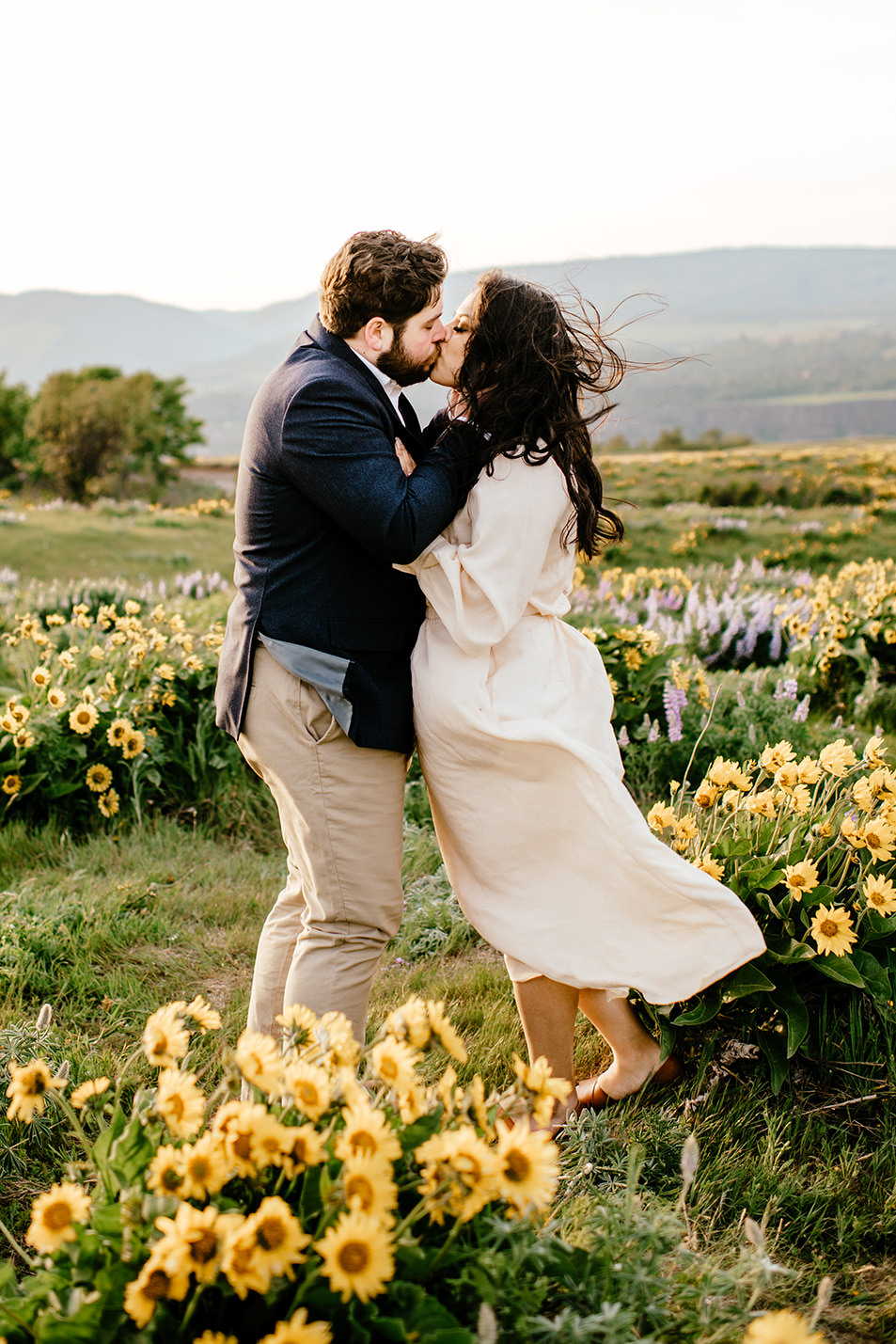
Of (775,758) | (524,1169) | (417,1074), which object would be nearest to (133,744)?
(417,1074)

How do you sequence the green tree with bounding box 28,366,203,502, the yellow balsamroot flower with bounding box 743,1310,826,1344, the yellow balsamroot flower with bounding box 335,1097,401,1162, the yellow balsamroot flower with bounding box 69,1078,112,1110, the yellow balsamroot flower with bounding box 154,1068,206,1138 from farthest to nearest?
1. the green tree with bounding box 28,366,203,502
2. the yellow balsamroot flower with bounding box 69,1078,112,1110
3. the yellow balsamroot flower with bounding box 154,1068,206,1138
4. the yellow balsamroot flower with bounding box 335,1097,401,1162
5. the yellow balsamroot flower with bounding box 743,1310,826,1344

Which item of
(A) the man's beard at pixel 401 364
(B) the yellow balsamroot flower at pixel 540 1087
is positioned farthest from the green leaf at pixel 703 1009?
(A) the man's beard at pixel 401 364

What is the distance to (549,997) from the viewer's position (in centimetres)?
253

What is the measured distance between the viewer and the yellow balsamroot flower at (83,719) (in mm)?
4219

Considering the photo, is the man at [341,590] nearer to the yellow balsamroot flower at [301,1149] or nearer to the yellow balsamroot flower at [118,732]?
the yellow balsamroot flower at [301,1149]

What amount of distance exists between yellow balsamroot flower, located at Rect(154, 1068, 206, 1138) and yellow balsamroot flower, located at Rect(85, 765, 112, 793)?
10.1ft

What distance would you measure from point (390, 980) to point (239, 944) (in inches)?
24.3

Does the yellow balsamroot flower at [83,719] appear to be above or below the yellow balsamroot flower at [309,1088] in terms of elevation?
below

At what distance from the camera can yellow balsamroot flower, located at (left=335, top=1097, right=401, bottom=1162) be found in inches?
49.7

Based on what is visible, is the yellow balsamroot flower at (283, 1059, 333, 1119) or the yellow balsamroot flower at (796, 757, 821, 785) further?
the yellow balsamroot flower at (796, 757, 821, 785)

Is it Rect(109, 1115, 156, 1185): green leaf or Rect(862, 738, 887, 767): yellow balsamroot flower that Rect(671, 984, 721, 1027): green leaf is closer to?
Rect(862, 738, 887, 767): yellow balsamroot flower

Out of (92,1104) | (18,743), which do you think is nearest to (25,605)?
(18,743)

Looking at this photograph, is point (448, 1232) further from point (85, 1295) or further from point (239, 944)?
point (239, 944)

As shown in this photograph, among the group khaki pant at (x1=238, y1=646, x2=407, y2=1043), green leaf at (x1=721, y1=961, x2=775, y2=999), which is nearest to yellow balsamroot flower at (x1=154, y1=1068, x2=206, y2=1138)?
khaki pant at (x1=238, y1=646, x2=407, y2=1043)
